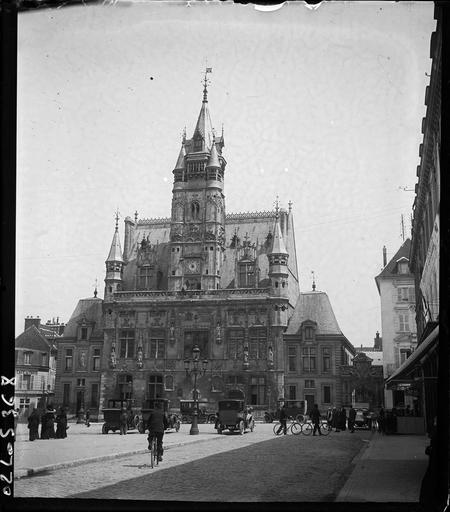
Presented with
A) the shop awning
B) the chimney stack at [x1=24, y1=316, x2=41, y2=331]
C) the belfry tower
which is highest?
the belfry tower

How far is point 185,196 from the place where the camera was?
36.7 feet

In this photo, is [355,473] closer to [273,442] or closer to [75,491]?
[273,442]

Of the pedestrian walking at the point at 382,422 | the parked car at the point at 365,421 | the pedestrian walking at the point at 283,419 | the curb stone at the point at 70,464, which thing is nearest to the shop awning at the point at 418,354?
the pedestrian walking at the point at 283,419

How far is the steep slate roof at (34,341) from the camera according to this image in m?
7.42

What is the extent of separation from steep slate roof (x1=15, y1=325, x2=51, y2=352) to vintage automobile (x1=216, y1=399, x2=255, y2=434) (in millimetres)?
5323

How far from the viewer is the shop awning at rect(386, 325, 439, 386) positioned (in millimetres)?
6196

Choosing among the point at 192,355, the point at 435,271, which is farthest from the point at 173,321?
the point at 435,271

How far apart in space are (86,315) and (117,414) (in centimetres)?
374

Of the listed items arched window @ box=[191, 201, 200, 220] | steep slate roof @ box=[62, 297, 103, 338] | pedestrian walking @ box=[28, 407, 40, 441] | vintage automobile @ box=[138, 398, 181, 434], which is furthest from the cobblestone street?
arched window @ box=[191, 201, 200, 220]

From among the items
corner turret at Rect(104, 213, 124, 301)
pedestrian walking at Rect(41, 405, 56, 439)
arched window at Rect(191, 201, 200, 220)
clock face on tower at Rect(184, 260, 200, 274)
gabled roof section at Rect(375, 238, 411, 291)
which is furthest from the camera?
clock face on tower at Rect(184, 260, 200, 274)

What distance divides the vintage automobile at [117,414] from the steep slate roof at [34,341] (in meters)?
3.88

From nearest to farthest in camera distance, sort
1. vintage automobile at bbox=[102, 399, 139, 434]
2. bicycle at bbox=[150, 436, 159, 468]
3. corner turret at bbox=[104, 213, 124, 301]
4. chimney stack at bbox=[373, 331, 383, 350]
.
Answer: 1. bicycle at bbox=[150, 436, 159, 468]
2. chimney stack at bbox=[373, 331, 383, 350]
3. corner turret at bbox=[104, 213, 124, 301]
4. vintage automobile at bbox=[102, 399, 139, 434]

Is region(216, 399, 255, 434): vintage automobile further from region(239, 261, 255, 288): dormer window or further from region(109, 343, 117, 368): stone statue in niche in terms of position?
region(239, 261, 255, 288): dormer window

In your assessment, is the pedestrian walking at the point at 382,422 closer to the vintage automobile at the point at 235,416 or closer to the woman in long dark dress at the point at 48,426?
the vintage automobile at the point at 235,416
